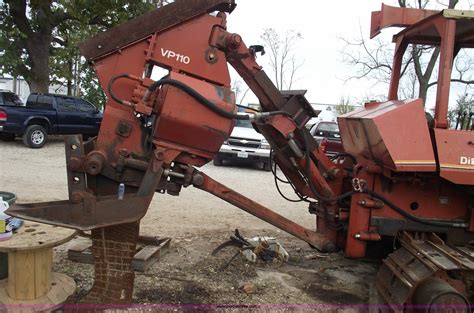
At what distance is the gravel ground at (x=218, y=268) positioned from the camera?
4.25 meters

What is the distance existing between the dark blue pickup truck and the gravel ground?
6157 millimetres

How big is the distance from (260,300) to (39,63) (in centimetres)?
1670

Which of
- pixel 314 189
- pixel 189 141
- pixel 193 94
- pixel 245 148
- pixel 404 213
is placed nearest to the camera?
pixel 193 94

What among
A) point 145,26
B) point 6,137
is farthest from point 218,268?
point 6,137

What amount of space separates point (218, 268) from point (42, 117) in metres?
11.5

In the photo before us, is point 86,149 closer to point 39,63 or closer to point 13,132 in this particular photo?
point 13,132

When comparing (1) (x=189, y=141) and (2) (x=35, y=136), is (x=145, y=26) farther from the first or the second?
(2) (x=35, y=136)

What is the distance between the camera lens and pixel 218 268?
4.85m

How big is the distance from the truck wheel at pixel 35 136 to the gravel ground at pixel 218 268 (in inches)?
251

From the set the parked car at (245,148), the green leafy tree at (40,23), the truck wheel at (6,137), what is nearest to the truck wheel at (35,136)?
the truck wheel at (6,137)

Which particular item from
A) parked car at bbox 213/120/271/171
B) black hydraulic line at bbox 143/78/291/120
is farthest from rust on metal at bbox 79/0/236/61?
parked car at bbox 213/120/271/171

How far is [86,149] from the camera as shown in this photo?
12.3ft

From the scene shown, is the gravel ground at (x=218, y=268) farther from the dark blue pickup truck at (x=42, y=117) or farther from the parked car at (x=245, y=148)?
the dark blue pickup truck at (x=42, y=117)

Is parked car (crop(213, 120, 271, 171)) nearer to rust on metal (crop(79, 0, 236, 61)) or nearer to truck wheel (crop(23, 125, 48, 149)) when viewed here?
truck wheel (crop(23, 125, 48, 149))
